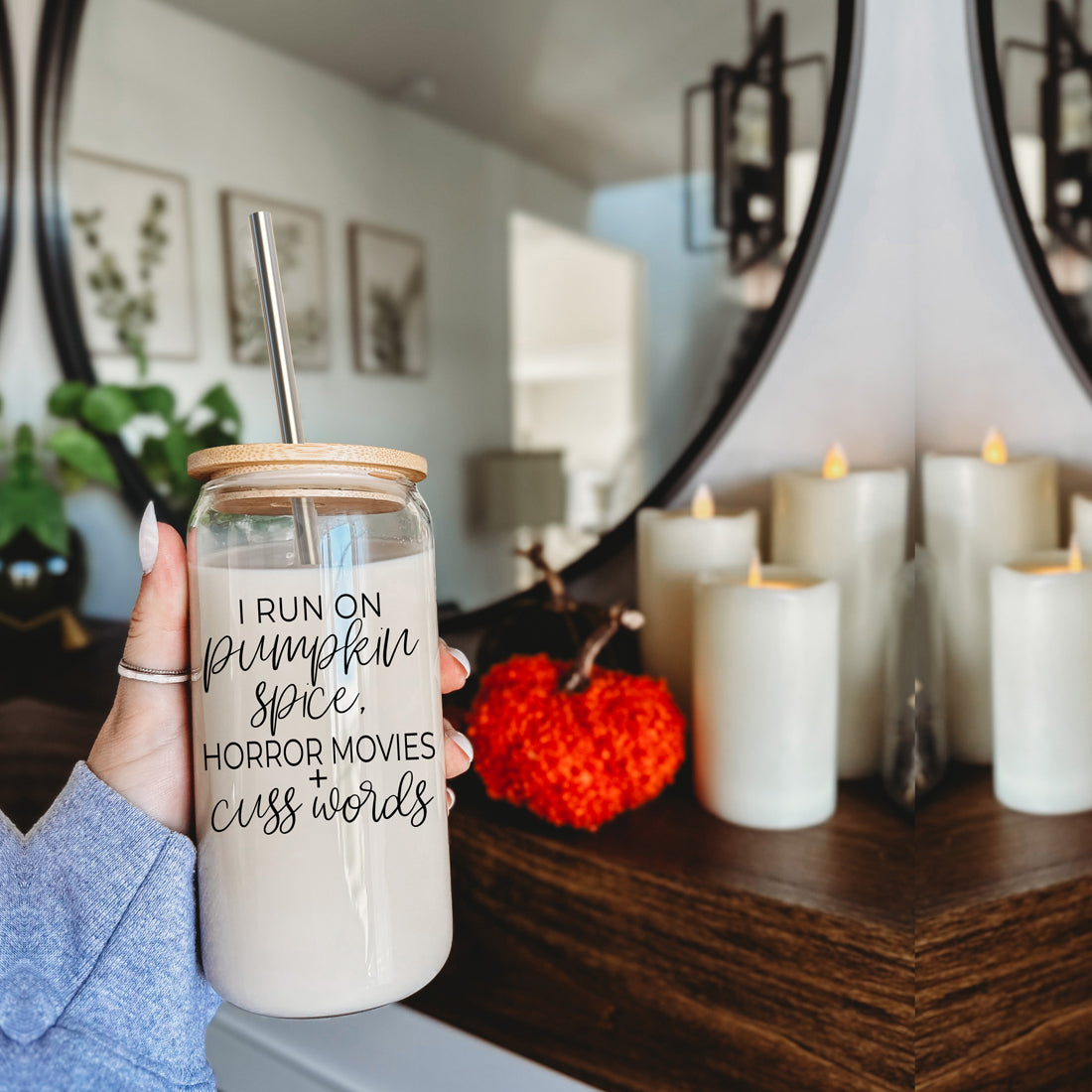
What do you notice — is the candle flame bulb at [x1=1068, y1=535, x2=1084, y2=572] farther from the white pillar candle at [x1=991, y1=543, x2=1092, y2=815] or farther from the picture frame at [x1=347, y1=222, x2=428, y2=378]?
the picture frame at [x1=347, y1=222, x2=428, y2=378]

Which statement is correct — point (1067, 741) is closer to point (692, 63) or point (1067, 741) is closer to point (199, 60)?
point (692, 63)

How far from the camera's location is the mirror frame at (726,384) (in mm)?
605

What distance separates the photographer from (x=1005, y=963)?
45cm

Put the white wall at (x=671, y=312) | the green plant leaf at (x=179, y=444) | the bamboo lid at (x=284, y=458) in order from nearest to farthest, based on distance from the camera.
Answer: the bamboo lid at (x=284, y=458), the white wall at (x=671, y=312), the green plant leaf at (x=179, y=444)

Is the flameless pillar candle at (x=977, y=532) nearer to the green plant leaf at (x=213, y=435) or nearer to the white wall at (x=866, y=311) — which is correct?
the white wall at (x=866, y=311)

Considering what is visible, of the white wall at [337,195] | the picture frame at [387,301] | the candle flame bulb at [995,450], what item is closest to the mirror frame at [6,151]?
the white wall at [337,195]

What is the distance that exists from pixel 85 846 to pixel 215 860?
10cm

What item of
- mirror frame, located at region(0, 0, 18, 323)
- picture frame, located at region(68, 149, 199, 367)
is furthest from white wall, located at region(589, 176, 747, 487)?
mirror frame, located at region(0, 0, 18, 323)

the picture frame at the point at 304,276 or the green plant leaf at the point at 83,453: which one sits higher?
the picture frame at the point at 304,276

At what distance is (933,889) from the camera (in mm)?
460

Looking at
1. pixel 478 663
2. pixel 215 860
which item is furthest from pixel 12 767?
pixel 215 860

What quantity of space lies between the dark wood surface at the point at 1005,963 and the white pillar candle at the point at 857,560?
11 centimetres

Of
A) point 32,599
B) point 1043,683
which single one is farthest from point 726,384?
point 32,599

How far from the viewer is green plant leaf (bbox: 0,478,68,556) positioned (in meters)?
1.03
